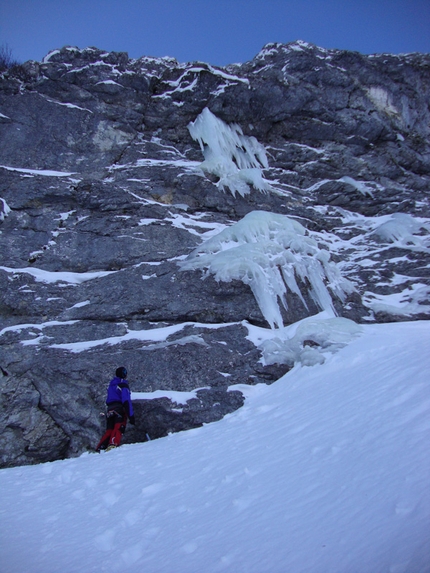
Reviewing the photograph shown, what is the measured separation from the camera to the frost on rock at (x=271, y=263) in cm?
874

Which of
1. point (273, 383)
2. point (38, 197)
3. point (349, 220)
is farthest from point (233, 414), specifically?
point (349, 220)

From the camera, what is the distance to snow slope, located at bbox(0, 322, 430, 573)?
183 centimetres

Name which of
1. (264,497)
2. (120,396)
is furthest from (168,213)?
(264,497)

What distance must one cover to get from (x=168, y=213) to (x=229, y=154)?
4.84m

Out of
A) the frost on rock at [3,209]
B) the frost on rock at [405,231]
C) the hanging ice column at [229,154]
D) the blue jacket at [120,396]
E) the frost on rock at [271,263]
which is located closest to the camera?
the blue jacket at [120,396]

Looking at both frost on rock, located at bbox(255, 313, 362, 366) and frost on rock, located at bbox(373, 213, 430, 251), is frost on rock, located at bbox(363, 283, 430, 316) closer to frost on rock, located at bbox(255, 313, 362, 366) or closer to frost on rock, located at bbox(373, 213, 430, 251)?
frost on rock, located at bbox(373, 213, 430, 251)

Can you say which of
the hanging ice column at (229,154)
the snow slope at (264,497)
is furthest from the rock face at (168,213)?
the snow slope at (264,497)

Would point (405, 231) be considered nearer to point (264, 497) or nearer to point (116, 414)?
point (116, 414)

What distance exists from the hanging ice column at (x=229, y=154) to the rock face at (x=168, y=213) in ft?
0.69

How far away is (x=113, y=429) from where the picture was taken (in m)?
5.77

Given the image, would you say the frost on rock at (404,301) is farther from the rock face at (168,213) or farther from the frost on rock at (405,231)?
the frost on rock at (405,231)

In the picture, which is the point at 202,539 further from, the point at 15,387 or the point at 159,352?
the point at 15,387

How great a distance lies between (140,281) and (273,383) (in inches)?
163

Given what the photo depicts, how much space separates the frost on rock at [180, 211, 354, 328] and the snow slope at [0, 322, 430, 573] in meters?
4.03
